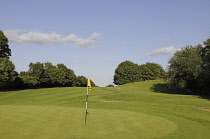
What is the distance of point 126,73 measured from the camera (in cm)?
12106

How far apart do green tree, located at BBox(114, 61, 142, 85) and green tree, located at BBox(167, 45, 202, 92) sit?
196 ft

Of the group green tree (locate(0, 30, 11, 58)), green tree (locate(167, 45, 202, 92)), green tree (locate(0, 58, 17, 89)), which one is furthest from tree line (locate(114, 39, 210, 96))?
green tree (locate(0, 30, 11, 58))

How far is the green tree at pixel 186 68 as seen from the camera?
167 feet

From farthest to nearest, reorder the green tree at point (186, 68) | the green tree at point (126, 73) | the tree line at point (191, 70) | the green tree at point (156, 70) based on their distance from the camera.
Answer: the green tree at point (156, 70) < the green tree at point (126, 73) < the green tree at point (186, 68) < the tree line at point (191, 70)

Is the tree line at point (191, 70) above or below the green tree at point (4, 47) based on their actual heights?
below

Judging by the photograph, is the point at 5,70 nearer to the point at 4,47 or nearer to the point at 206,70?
the point at 4,47

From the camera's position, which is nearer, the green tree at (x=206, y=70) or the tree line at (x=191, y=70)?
the green tree at (x=206, y=70)

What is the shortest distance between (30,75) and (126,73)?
59639mm

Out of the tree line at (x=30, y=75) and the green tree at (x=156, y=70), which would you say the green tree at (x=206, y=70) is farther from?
the green tree at (x=156, y=70)

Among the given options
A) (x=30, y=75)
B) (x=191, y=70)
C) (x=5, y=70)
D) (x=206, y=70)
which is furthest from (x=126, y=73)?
(x=5, y=70)

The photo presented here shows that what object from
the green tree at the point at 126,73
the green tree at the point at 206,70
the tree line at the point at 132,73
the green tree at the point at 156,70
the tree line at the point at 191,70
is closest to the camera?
the green tree at the point at 206,70

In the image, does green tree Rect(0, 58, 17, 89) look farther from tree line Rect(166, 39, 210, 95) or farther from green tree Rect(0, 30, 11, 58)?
tree line Rect(166, 39, 210, 95)

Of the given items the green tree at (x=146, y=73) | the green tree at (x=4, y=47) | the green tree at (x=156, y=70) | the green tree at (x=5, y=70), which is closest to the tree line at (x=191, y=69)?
the green tree at (x=5, y=70)

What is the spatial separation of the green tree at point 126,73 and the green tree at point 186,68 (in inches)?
2355
